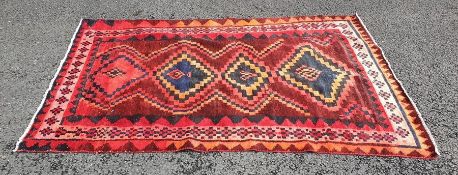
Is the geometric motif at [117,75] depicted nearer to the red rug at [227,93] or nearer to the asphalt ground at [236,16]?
the red rug at [227,93]

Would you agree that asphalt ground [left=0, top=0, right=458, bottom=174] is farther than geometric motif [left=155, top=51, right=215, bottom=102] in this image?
No

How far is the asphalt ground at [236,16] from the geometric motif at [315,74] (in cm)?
51

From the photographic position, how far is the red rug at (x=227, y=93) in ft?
8.19

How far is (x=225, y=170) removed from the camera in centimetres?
236

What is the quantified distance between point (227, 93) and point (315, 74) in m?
0.70

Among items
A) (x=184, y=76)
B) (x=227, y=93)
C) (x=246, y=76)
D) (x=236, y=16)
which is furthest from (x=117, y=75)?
(x=236, y=16)

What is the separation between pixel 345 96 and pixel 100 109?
1703 millimetres

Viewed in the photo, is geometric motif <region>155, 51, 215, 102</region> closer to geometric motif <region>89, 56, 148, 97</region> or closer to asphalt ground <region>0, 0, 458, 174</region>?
geometric motif <region>89, 56, 148, 97</region>

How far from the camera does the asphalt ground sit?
2.37m

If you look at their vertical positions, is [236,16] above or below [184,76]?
above

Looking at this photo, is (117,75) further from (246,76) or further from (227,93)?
(246,76)

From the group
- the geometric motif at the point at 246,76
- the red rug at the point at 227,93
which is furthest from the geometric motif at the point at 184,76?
the geometric motif at the point at 246,76

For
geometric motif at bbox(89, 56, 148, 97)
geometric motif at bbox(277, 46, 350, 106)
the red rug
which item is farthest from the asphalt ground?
geometric motif at bbox(277, 46, 350, 106)

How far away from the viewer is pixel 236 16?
3623 mm
